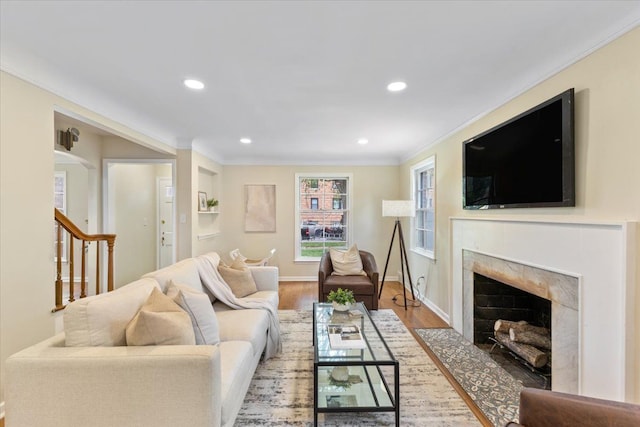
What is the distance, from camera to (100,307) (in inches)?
61.2

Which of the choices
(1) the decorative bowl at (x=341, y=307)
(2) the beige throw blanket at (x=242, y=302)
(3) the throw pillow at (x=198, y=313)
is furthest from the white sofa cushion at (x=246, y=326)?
(1) the decorative bowl at (x=341, y=307)

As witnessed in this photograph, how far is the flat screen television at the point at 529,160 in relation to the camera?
194 centimetres

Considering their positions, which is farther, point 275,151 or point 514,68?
point 275,151

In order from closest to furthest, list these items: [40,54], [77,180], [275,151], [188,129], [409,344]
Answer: [40,54], [409,344], [188,129], [275,151], [77,180]

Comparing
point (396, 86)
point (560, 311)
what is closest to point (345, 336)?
point (560, 311)

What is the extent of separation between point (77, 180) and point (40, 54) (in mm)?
4517

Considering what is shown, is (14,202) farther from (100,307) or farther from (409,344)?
(409,344)

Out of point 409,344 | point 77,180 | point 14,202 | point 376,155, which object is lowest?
point 409,344

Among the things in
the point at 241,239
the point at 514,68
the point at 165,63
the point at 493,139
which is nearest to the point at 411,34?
the point at 514,68

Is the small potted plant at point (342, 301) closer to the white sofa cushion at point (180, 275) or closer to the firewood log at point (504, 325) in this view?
the white sofa cushion at point (180, 275)

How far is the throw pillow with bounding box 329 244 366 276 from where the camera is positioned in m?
4.32

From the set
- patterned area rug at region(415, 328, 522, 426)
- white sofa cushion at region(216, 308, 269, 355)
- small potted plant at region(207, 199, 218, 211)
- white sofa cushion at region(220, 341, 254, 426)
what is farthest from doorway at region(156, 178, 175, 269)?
patterned area rug at region(415, 328, 522, 426)

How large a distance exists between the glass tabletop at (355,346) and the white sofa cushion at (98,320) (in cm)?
114

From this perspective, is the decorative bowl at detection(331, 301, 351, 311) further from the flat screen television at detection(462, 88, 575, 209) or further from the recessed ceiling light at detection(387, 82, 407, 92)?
the recessed ceiling light at detection(387, 82, 407, 92)
